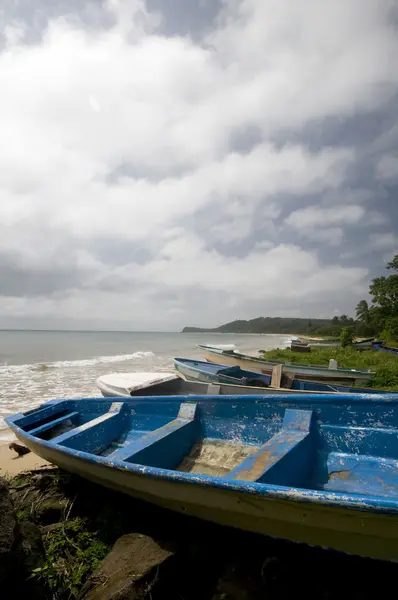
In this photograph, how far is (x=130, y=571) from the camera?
8.55 feet

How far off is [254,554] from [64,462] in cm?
246

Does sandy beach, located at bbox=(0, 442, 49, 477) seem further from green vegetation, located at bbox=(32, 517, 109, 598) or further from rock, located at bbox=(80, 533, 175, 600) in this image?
rock, located at bbox=(80, 533, 175, 600)

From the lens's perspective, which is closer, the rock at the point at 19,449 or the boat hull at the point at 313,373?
the rock at the point at 19,449

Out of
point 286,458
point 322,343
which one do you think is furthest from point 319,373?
point 322,343

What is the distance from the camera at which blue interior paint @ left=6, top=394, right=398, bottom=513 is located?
291 cm

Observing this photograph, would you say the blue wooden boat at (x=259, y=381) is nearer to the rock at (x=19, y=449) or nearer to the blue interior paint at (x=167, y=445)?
the blue interior paint at (x=167, y=445)

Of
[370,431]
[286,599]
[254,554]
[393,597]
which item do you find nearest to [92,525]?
[254,554]

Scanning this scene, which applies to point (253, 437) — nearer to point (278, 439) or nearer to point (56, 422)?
point (278, 439)

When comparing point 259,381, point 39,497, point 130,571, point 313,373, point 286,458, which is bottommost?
point 39,497

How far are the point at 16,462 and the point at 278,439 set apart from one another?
5034mm

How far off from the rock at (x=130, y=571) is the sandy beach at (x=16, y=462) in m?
3.23

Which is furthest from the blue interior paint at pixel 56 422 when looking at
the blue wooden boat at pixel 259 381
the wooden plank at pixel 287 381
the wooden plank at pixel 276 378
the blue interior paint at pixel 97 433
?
the wooden plank at pixel 287 381

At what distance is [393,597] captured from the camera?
237cm

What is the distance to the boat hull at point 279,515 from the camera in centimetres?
214
